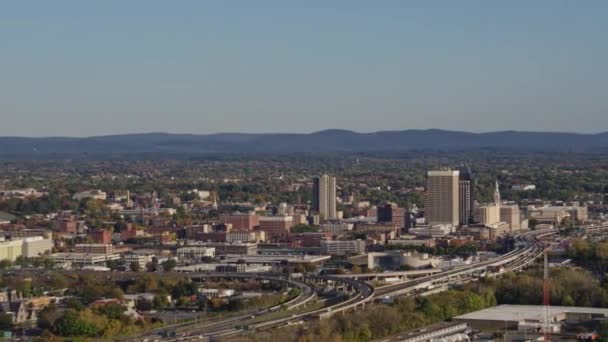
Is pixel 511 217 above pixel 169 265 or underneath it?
above

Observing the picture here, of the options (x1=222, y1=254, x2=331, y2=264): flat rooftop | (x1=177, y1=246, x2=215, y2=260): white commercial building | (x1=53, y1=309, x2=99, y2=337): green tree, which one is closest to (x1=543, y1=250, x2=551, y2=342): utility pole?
(x1=53, y1=309, x2=99, y2=337): green tree

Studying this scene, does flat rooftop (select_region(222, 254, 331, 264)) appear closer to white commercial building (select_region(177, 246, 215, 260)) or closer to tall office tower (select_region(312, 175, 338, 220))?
white commercial building (select_region(177, 246, 215, 260))

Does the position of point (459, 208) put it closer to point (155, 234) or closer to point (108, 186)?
point (155, 234)

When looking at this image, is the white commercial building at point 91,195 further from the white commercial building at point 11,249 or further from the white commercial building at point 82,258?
the white commercial building at point 82,258

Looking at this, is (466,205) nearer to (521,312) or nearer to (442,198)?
(442,198)

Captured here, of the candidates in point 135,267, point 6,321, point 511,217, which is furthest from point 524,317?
point 511,217

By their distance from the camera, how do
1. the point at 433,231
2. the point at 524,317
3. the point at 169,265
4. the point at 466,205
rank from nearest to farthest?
the point at 524,317 → the point at 169,265 → the point at 433,231 → the point at 466,205
